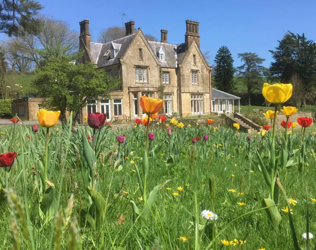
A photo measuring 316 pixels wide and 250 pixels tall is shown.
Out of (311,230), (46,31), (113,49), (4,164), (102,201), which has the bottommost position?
(311,230)

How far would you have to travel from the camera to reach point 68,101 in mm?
18672

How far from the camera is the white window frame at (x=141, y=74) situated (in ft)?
92.3

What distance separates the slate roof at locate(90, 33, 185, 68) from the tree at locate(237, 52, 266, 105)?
24256mm

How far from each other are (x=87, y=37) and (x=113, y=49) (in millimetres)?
2869

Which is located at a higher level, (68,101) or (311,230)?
(68,101)

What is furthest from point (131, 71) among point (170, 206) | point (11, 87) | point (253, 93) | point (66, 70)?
point (253, 93)

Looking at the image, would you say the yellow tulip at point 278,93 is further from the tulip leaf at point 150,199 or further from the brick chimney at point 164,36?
the brick chimney at point 164,36

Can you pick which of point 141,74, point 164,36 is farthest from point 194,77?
point 141,74

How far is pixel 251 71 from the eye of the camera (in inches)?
2131

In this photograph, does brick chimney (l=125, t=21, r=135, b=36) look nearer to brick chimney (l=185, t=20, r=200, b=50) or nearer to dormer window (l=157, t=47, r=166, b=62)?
dormer window (l=157, t=47, r=166, b=62)

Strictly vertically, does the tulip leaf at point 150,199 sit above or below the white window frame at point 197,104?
below

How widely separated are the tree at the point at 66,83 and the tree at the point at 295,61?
34.7 meters

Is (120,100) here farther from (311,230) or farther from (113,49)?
(311,230)

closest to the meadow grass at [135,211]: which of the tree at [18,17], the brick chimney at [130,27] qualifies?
the tree at [18,17]
